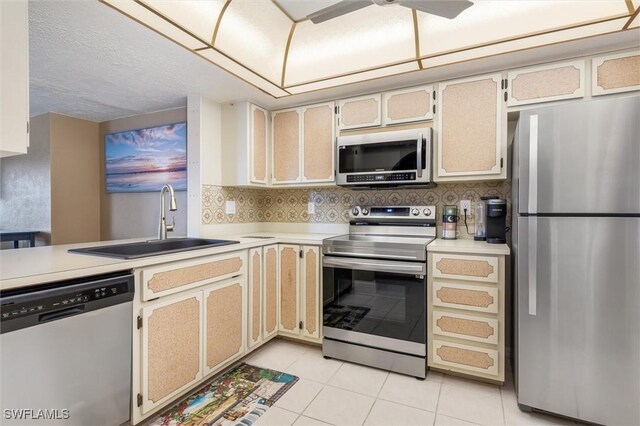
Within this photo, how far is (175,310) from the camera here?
5.98 feet

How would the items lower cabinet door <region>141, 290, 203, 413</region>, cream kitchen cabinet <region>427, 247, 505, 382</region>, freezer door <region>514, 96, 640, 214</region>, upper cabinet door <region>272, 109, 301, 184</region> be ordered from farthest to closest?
upper cabinet door <region>272, 109, 301, 184</region>, cream kitchen cabinet <region>427, 247, 505, 382</region>, lower cabinet door <region>141, 290, 203, 413</region>, freezer door <region>514, 96, 640, 214</region>

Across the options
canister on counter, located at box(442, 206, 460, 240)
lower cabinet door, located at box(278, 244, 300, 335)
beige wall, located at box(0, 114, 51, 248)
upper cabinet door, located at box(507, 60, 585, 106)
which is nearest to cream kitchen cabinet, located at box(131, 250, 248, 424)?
lower cabinet door, located at box(278, 244, 300, 335)

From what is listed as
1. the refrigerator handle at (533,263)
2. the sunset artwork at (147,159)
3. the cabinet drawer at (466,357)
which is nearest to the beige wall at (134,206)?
the sunset artwork at (147,159)

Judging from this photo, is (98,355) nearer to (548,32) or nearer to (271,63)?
(271,63)

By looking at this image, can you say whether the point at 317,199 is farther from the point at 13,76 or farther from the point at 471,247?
the point at 13,76

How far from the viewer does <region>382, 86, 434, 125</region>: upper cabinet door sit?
2.43 meters

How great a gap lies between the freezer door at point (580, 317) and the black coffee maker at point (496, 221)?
47 centimetres

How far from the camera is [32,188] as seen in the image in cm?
349

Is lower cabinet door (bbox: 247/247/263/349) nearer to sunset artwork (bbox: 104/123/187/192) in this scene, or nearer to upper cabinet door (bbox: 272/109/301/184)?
upper cabinet door (bbox: 272/109/301/184)

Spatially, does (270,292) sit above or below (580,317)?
below

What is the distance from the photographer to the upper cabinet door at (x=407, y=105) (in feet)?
7.98

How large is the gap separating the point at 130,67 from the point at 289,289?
2.05 m

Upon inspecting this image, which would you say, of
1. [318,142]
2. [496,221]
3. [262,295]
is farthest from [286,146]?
[496,221]

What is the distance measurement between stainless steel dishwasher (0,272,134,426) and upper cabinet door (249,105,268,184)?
1.55 meters
